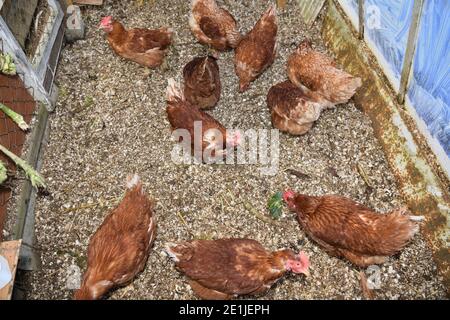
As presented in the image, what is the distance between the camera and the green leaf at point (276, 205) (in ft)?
11.4

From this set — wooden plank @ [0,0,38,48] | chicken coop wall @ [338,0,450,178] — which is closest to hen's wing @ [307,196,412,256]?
chicken coop wall @ [338,0,450,178]

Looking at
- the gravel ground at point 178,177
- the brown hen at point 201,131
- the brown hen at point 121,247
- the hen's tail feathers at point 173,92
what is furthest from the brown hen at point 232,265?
the hen's tail feathers at point 173,92

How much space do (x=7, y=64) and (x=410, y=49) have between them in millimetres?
3382

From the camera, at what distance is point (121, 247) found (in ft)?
9.52

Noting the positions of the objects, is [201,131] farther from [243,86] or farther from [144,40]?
[144,40]

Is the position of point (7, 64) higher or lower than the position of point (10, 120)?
higher

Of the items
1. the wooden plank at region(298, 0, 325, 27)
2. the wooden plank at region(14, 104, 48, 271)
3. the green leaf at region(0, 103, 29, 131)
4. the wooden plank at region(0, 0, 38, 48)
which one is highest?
the wooden plank at region(298, 0, 325, 27)

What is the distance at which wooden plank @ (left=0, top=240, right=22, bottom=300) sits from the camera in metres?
2.63

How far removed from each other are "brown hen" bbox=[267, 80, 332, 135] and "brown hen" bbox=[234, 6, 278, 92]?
1.13ft

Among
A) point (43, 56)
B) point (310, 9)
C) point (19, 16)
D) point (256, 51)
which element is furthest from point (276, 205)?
point (19, 16)

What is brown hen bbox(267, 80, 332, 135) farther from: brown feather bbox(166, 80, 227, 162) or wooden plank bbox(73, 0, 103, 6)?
wooden plank bbox(73, 0, 103, 6)

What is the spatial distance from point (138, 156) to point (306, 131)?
1.70 meters

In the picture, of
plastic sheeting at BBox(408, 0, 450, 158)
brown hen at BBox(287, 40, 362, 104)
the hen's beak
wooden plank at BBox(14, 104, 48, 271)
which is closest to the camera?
plastic sheeting at BBox(408, 0, 450, 158)
